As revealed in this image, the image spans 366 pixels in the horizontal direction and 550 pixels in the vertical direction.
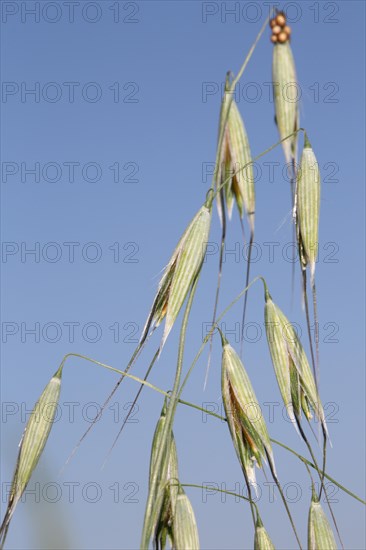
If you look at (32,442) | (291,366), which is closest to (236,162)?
(291,366)

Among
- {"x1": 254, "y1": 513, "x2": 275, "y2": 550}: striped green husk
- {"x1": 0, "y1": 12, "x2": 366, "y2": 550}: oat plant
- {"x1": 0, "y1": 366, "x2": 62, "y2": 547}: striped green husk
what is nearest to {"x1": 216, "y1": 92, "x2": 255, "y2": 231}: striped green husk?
{"x1": 0, "y1": 12, "x2": 366, "y2": 550}: oat plant

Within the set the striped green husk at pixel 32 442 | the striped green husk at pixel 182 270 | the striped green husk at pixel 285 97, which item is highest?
the striped green husk at pixel 285 97

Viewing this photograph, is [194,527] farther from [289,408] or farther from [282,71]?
[282,71]

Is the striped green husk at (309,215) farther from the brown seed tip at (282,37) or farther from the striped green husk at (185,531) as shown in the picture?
the striped green husk at (185,531)

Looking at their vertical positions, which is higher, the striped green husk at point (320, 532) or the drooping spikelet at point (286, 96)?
the drooping spikelet at point (286, 96)

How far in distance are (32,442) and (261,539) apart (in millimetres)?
468

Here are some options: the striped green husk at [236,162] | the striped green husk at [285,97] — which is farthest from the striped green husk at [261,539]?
the striped green husk at [285,97]

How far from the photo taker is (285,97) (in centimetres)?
127

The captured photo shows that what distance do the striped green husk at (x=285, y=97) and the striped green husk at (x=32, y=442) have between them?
63 cm

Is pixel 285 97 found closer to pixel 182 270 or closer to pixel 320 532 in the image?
pixel 182 270

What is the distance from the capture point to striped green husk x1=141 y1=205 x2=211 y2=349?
133cm

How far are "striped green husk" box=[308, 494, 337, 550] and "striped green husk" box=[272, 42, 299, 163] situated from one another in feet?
2.39

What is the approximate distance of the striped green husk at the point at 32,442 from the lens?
1.47 metres

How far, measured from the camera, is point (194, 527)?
4.48 feet
